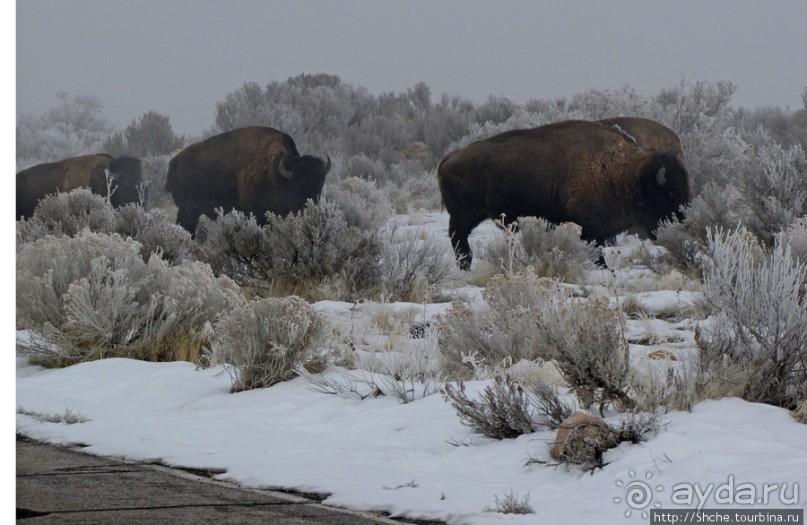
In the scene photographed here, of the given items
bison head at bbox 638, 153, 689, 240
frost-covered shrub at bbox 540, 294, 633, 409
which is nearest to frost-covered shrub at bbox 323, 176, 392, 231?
bison head at bbox 638, 153, 689, 240

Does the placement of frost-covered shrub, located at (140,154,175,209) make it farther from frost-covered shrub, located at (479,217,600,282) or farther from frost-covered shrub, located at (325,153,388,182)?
frost-covered shrub, located at (479,217,600,282)

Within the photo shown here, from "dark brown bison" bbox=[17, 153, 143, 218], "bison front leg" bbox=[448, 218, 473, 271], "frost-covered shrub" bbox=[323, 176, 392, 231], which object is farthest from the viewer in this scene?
"dark brown bison" bbox=[17, 153, 143, 218]

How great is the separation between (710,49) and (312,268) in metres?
3.92

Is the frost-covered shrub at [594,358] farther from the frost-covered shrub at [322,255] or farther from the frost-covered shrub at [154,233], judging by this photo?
the frost-covered shrub at [154,233]

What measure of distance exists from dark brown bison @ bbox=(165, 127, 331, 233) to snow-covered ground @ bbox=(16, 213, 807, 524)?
7573 mm

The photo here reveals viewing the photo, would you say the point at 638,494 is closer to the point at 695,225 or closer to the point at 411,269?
the point at 411,269

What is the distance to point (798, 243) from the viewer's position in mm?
8234

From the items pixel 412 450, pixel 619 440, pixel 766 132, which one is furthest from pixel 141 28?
pixel 766 132

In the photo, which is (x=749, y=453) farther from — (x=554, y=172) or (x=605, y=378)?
(x=554, y=172)

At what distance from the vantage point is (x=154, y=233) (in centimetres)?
1069

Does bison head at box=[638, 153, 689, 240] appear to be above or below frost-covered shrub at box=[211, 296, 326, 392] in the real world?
above

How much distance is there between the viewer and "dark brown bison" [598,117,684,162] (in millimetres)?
14703

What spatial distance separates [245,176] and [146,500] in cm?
1083

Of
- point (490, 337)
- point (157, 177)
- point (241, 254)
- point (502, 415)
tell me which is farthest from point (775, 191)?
point (157, 177)
